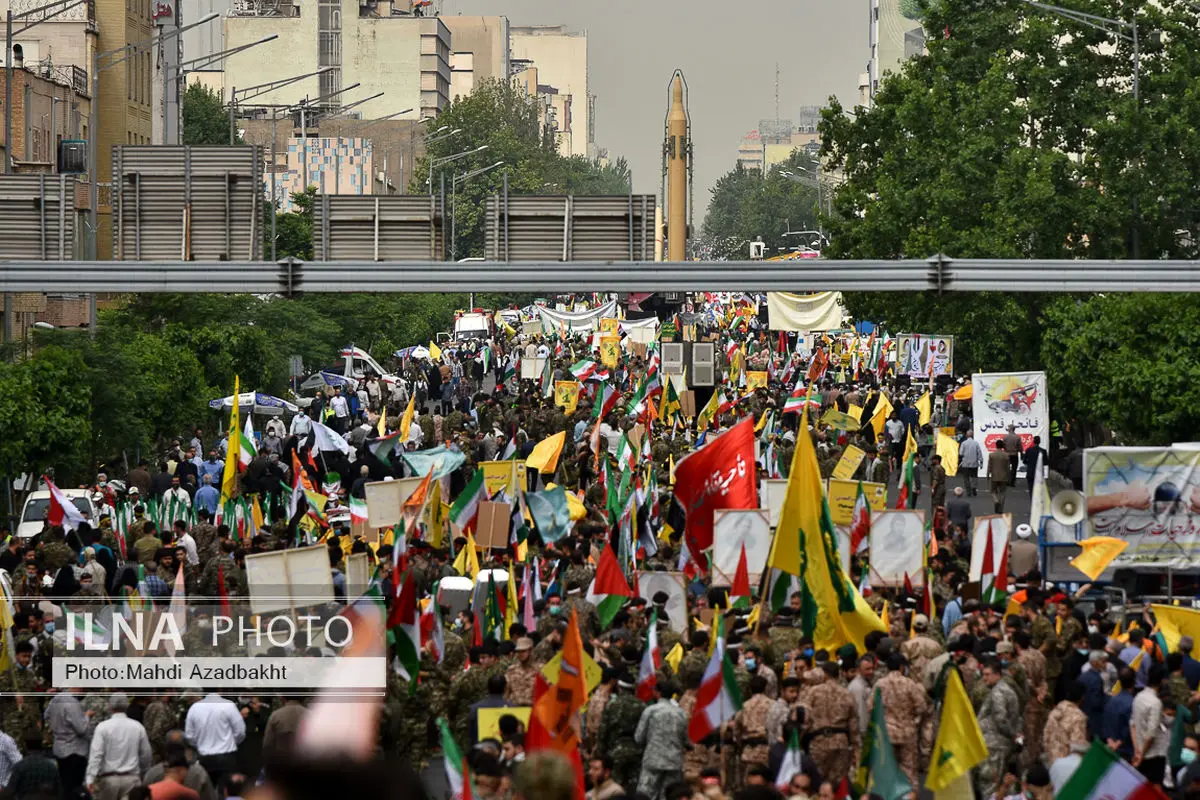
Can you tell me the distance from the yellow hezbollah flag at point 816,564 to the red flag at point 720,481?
4.48 m

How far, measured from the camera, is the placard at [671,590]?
52.4 feet

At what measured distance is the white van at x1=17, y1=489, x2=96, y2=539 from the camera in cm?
2473

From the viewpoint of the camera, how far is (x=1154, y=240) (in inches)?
1591

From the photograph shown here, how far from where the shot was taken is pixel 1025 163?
39156 mm

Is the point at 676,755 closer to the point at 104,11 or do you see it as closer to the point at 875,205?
the point at 875,205

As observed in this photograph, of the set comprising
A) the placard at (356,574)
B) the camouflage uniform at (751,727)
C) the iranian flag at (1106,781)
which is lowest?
the camouflage uniform at (751,727)

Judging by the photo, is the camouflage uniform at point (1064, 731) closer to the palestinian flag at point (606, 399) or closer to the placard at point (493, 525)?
the placard at point (493, 525)

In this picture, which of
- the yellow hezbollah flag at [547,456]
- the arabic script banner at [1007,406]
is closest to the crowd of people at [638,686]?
the yellow hezbollah flag at [547,456]

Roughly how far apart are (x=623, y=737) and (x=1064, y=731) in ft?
8.52

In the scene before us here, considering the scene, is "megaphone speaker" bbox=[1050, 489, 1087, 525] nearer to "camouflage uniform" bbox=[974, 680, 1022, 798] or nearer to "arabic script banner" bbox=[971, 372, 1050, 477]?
"camouflage uniform" bbox=[974, 680, 1022, 798]

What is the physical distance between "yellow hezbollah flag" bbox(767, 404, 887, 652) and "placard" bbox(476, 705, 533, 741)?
8.45 ft

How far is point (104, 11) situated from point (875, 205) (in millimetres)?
32222

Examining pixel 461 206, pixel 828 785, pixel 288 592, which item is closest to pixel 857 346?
pixel 288 592

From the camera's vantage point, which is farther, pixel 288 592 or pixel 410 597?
pixel 288 592
